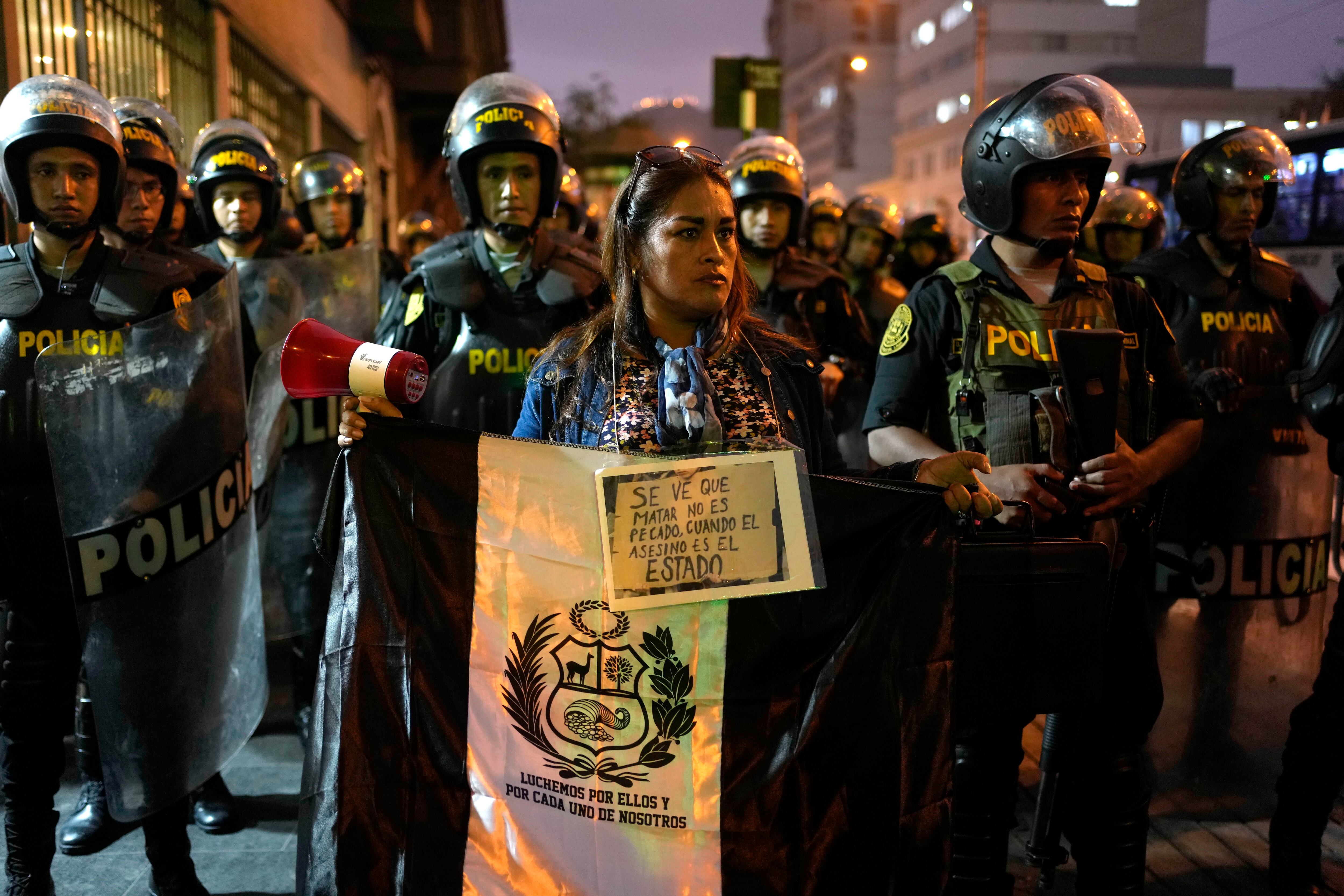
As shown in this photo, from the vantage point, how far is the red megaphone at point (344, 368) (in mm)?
2293

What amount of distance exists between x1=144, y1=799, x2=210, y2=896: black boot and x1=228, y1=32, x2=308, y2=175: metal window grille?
26.5 ft

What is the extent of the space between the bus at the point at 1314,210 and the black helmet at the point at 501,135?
34.8 ft

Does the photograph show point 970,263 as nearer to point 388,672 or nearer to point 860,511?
point 860,511

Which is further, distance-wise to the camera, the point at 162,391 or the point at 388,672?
the point at 162,391

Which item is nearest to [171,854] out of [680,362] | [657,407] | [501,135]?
[657,407]

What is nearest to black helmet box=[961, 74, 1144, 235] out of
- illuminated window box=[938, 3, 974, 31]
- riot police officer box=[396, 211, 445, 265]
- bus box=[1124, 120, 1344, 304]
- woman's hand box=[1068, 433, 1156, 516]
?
woman's hand box=[1068, 433, 1156, 516]

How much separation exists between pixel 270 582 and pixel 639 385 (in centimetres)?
300

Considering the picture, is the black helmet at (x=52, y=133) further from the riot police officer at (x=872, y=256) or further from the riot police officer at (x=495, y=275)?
the riot police officer at (x=872, y=256)

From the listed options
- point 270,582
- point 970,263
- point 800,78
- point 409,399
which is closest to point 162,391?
point 409,399

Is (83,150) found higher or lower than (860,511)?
higher

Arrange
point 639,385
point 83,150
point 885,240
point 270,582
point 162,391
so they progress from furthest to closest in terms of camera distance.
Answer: point 885,240, point 270,582, point 83,150, point 162,391, point 639,385

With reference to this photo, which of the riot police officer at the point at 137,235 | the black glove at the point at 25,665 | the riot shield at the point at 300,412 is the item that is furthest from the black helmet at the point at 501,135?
the black glove at the point at 25,665

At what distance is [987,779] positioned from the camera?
9.75 ft

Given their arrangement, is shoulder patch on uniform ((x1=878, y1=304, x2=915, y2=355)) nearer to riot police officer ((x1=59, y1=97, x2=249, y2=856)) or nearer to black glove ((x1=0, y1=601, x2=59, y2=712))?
riot police officer ((x1=59, y1=97, x2=249, y2=856))
